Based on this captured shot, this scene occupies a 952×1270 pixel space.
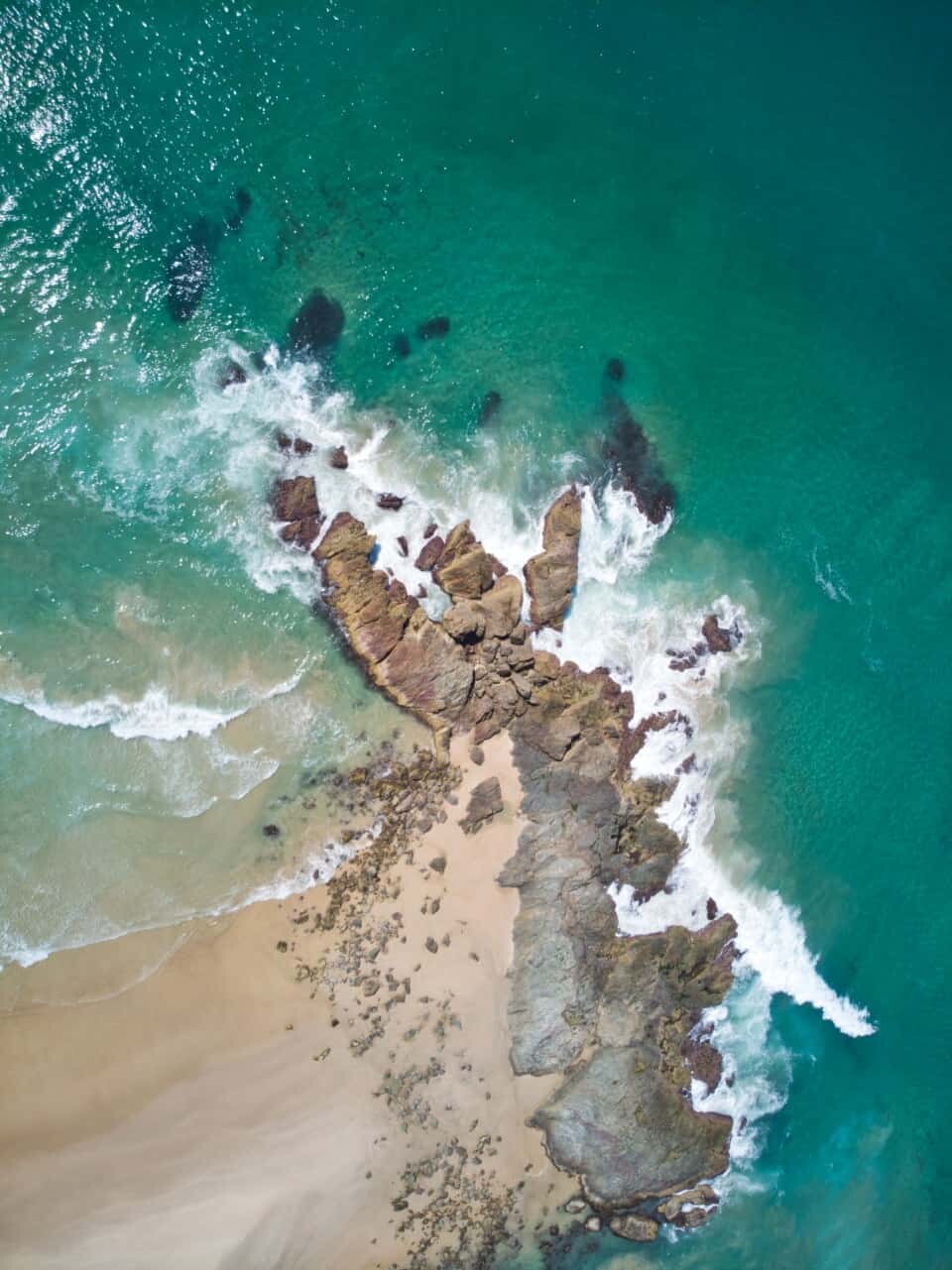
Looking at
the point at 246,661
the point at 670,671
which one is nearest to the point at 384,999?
the point at 246,661

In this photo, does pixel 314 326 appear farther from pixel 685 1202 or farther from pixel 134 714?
pixel 685 1202

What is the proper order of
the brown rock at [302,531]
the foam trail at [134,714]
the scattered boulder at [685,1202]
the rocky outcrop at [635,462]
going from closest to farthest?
the foam trail at [134,714], the brown rock at [302,531], the scattered boulder at [685,1202], the rocky outcrop at [635,462]

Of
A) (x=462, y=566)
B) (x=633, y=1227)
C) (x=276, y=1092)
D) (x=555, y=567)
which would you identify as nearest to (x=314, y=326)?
(x=462, y=566)

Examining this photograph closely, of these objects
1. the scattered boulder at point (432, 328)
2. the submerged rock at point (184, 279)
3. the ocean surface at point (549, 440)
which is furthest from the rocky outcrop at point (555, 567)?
the submerged rock at point (184, 279)

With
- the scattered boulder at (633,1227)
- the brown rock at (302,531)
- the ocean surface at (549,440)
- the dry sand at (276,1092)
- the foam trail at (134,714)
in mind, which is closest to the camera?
the dry sand at (276,1092)

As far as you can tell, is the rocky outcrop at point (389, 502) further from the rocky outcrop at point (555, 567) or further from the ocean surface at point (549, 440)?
the rocky outcrop at point (555, 567)

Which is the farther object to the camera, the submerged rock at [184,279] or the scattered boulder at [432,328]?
the scattered boulder at [432,328]

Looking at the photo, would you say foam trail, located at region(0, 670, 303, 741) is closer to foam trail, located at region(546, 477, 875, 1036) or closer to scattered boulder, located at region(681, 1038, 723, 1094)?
foam trail, located at region(546, 477, 875, 1036)
